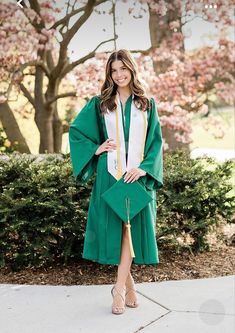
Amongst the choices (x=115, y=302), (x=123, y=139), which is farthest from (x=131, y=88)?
(x=115, y=302)

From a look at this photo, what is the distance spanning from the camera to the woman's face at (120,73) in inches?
133

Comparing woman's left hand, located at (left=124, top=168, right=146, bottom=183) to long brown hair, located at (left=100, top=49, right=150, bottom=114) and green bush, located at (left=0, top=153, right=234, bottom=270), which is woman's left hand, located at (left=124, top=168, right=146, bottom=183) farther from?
green bush, located at (left=0, top=153, right=234, bottom=270)

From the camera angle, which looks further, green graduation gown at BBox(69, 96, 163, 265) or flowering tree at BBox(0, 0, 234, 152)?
flowering tree at BBox(0, 0, 234, 152)

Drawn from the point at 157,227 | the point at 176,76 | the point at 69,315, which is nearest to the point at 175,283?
the point at 157,227

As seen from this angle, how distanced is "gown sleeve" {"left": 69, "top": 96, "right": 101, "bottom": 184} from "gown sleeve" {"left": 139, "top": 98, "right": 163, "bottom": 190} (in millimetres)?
312

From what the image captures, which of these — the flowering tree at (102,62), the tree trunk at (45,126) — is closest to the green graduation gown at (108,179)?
the flowering tree at (102,62)

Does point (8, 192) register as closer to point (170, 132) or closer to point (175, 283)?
point (175, 283)

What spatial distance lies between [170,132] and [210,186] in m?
3.87

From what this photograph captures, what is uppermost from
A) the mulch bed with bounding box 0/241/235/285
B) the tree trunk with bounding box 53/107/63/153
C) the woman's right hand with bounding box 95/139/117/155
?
the tree trunk with bounding box 53/107/63/153

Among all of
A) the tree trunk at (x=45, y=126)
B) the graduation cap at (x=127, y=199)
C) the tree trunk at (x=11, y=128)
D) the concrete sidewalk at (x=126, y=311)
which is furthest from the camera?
the tree trunk at (x=11, y=128)

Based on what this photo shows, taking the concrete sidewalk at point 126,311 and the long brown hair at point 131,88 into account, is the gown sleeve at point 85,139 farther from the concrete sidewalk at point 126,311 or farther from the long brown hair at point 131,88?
the concrete sidewalk at point 126,311

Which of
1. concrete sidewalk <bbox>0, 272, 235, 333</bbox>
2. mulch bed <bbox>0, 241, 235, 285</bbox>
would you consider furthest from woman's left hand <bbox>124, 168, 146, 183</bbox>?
mulch bed <bbox>0, 241, 235, 285</bbox>

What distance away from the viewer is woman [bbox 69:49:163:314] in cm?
340

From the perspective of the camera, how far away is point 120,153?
3404 millimetres
